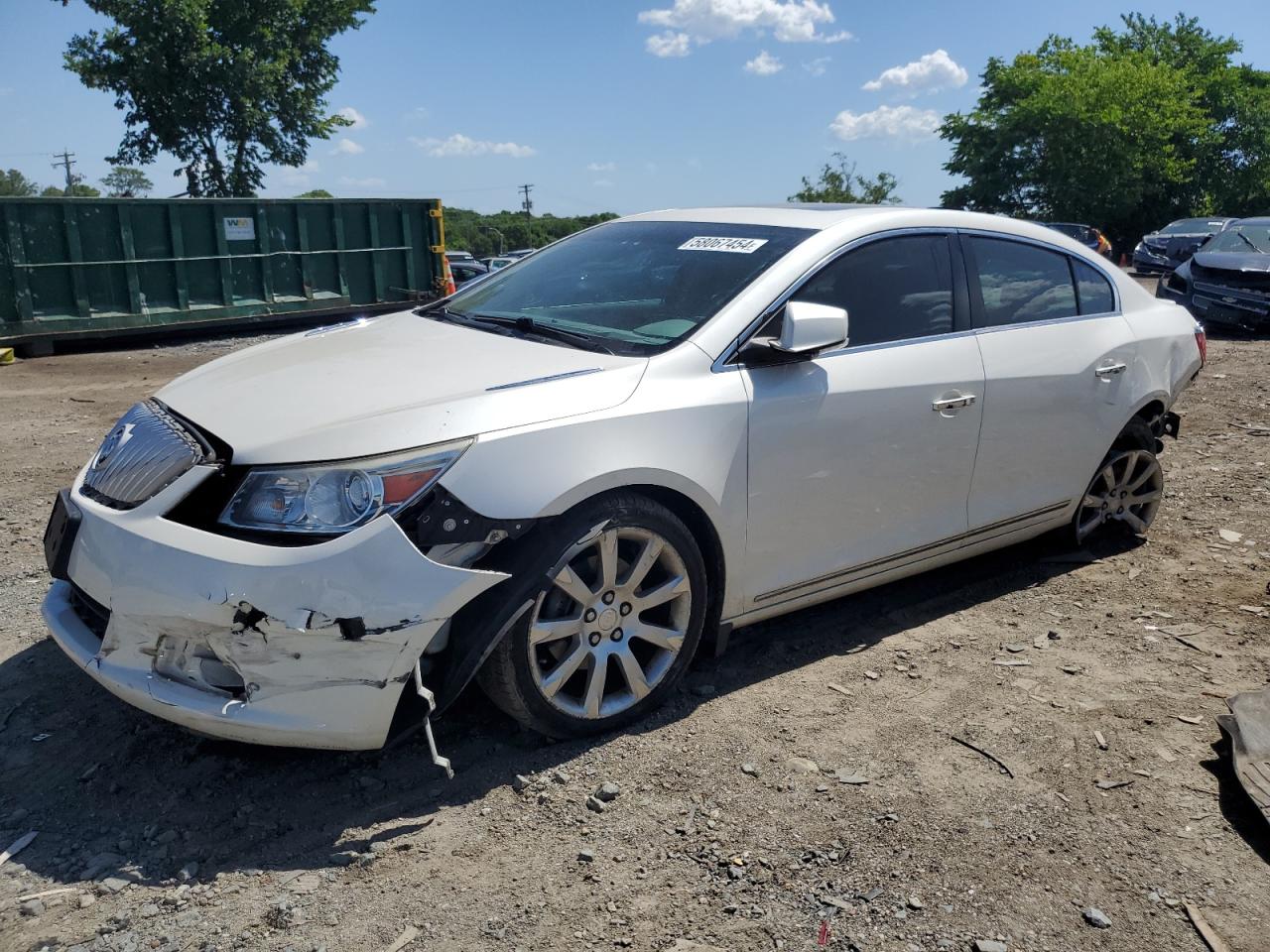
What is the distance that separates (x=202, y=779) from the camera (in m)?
2.95

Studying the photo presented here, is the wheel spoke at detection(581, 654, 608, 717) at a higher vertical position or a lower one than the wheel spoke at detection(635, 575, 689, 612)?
lower

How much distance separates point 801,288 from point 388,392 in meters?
1.47

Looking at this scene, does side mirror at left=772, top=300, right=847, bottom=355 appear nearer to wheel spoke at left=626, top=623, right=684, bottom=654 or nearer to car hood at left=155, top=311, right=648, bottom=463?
car hood at left=155, top=311, right=648, bottom=463

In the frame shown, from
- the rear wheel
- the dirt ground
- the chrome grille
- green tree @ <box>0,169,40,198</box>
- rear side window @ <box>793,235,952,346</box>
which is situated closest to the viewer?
the dirt ground

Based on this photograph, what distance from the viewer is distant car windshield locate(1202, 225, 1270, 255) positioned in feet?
42.1

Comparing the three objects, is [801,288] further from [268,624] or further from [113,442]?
[113,442]

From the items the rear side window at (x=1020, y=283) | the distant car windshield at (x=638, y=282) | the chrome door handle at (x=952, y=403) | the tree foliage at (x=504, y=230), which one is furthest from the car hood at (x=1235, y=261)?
the tree foliage at (x=504, y=230)

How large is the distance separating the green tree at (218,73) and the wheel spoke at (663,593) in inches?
1157

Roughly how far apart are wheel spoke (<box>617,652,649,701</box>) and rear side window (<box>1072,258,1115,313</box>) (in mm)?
2762

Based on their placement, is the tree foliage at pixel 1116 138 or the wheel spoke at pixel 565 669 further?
the tree foliage at pixel 1116 138

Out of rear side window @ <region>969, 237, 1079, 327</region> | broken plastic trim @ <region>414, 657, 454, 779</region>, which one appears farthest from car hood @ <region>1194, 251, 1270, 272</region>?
broken plastic trim @ <region>414, 657, 454, 779</region>

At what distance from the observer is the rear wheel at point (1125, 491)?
190 inches

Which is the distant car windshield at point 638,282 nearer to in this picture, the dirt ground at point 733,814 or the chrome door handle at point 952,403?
the chrome door handle at point 952,403

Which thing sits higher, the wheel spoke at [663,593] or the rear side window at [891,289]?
the rear side window at [891,289]
